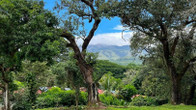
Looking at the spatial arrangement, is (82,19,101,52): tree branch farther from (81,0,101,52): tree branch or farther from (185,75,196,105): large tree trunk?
(185,75,196,105): large tree trunk

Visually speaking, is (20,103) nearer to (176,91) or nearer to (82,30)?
(82,30)

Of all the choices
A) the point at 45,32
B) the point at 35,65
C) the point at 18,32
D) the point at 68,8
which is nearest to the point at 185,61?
the point at 68,8

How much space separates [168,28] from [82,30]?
17.9ft

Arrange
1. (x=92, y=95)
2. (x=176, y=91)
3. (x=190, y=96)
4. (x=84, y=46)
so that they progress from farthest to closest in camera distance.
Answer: (x=190, y=96) → (x=176, y=91) → (x=84, y=46) → (x=92, y=95)

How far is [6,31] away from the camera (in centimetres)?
722

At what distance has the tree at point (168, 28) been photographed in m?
11.3

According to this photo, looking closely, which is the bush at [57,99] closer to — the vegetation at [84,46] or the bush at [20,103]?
the vegetation at [84,46]

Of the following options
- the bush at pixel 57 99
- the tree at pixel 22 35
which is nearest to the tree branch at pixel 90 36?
the tree at pixel 22 35

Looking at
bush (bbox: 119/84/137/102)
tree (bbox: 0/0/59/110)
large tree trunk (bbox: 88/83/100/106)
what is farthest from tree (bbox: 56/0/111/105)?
bush (bbox: 119/84/137/102)

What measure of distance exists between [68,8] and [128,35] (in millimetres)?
5148

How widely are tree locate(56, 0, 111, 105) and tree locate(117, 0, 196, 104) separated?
1530mm

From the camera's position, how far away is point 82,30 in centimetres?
1149

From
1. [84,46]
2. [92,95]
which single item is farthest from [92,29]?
[92,95]

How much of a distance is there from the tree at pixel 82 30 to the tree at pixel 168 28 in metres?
1.53
